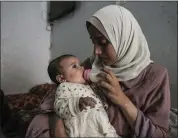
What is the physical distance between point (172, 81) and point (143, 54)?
245mm

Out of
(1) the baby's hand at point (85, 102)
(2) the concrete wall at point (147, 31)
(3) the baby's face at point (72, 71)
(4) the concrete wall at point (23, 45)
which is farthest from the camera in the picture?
(4) the concrete wall at point (23, 45)

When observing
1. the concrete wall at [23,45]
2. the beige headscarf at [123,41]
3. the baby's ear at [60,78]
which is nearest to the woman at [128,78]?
the beige headscarf at [123,41]

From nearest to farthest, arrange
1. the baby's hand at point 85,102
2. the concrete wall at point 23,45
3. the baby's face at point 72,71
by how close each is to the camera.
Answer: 1. the baby's hand at point 85,102
2. the baby's face at point 72,71
3. the concrete wall at point 23,45

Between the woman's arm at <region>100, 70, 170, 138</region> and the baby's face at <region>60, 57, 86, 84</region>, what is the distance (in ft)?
0.23

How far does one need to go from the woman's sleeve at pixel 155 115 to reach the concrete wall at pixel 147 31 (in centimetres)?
22

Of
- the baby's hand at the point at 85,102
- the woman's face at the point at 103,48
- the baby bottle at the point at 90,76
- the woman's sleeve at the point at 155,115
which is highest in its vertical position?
the woman's face at the point at 103,48

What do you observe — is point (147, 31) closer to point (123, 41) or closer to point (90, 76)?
point (123, 41)

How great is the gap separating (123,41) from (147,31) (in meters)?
0.33

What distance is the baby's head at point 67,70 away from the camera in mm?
750

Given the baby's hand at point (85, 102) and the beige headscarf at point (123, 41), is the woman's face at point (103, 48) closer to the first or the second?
the beige headscarf at point (123, 41)

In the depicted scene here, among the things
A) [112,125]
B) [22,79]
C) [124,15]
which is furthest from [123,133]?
[22,79]

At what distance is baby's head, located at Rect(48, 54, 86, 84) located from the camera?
29.5 inches

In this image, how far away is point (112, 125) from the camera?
74 cm

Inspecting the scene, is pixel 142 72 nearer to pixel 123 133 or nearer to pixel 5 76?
pixel 123 133
